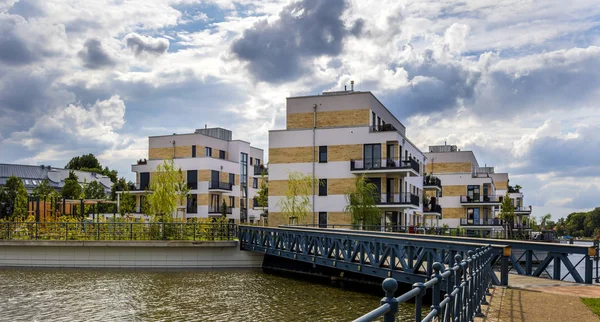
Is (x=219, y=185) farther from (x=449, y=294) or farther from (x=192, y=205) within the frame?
(x=449, y=294)

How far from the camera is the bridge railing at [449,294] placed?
3.90 meters

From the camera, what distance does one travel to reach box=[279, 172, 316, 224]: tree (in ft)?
134

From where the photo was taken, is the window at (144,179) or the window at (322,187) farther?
the window at (144,179)

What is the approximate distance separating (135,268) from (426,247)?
17112mm

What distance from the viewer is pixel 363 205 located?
38.0 meters

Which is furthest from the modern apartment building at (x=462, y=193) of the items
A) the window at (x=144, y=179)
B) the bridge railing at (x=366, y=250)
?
the bridge railing at (x=366, y=250)

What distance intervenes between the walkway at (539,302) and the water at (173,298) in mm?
3556

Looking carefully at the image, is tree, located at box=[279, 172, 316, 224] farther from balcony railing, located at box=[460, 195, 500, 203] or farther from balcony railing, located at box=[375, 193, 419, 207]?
balcony railing, located at box=[460, 195, 500, 203]

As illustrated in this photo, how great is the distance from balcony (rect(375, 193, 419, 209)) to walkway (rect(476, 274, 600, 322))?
24.6m

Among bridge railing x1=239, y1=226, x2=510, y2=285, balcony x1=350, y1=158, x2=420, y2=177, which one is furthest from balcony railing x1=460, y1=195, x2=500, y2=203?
bridge railing x1=239, y1=226, x2=510, y2=285

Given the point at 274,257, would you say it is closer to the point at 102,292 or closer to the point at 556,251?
the point at 102,292

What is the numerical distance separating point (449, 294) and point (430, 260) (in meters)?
10.3

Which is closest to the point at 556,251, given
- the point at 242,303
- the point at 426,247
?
the point at 426,247

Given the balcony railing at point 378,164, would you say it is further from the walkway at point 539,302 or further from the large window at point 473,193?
the large window at point 473,193
